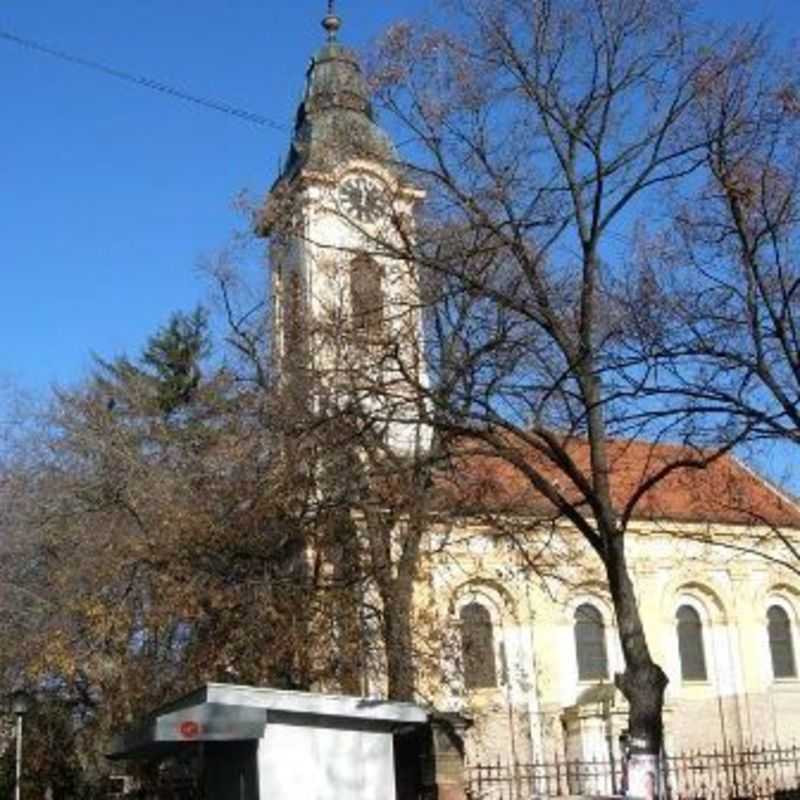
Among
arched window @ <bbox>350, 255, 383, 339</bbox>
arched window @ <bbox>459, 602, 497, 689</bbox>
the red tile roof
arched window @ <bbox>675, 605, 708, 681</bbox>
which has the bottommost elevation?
arched window @ <bbox>459, 602, 497, 689</bbox>

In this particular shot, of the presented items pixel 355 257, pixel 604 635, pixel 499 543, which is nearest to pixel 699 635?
pixel 604 635

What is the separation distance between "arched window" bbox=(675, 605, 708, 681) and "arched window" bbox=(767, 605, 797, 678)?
2.89 metres

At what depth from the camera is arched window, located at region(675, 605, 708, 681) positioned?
40.6 metres

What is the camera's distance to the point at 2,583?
86.8 feet

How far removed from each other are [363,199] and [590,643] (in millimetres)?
24330

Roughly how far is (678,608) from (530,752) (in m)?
8.51

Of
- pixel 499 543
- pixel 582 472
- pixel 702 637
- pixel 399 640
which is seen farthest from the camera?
pixel 702 637

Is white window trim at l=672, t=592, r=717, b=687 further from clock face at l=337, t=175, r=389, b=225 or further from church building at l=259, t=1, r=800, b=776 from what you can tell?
clock face at l=337, t=175, r=389, b=225

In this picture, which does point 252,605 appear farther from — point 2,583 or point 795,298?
point 795,298

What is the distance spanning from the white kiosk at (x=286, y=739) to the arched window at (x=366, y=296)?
22.0 ft

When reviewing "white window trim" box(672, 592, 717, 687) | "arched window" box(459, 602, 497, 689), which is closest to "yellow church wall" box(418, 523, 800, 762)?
"white window trim" box(672, 592, 717, 687)

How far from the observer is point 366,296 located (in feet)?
68.0

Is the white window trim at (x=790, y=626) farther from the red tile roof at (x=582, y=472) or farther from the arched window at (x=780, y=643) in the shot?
the red tile roof at (x=582, y=472)

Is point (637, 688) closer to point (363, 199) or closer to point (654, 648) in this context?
point (363, 199)
